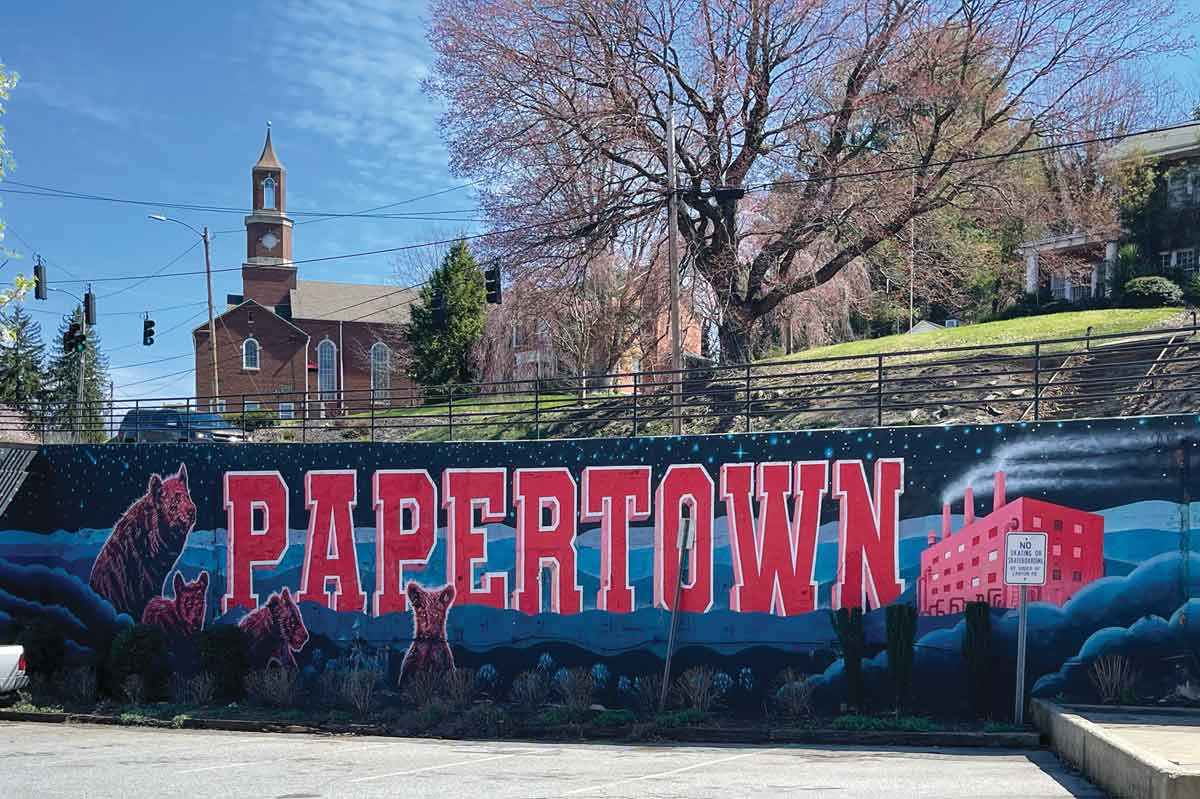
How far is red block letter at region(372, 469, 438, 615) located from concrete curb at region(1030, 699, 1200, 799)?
35.7 feet

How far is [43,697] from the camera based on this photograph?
73.0 feet

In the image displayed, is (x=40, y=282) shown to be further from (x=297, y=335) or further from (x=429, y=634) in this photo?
(x=297, y=335)

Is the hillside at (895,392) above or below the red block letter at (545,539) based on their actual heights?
above

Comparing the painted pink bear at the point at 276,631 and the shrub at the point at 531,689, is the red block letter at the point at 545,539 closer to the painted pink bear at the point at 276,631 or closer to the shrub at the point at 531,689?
the shrub at the point at 531,689

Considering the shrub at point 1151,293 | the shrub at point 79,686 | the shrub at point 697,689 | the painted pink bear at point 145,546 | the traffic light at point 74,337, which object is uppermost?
the shrub at point 1151,293

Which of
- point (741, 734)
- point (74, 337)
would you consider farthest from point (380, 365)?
point (741, 734)

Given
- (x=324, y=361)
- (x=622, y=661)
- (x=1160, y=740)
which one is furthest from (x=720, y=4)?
(x=324, y=361)

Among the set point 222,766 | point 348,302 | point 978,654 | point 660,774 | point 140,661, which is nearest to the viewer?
point 660,774

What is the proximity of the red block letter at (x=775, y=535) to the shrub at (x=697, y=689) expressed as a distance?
1.18 meters

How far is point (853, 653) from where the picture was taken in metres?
17.5

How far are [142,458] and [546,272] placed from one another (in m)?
10.2

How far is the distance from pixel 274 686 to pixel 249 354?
5307 cm

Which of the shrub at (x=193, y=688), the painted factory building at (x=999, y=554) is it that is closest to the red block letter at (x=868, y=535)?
the painted factory building at (x=999, y=554)

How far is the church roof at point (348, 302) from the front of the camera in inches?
2879
